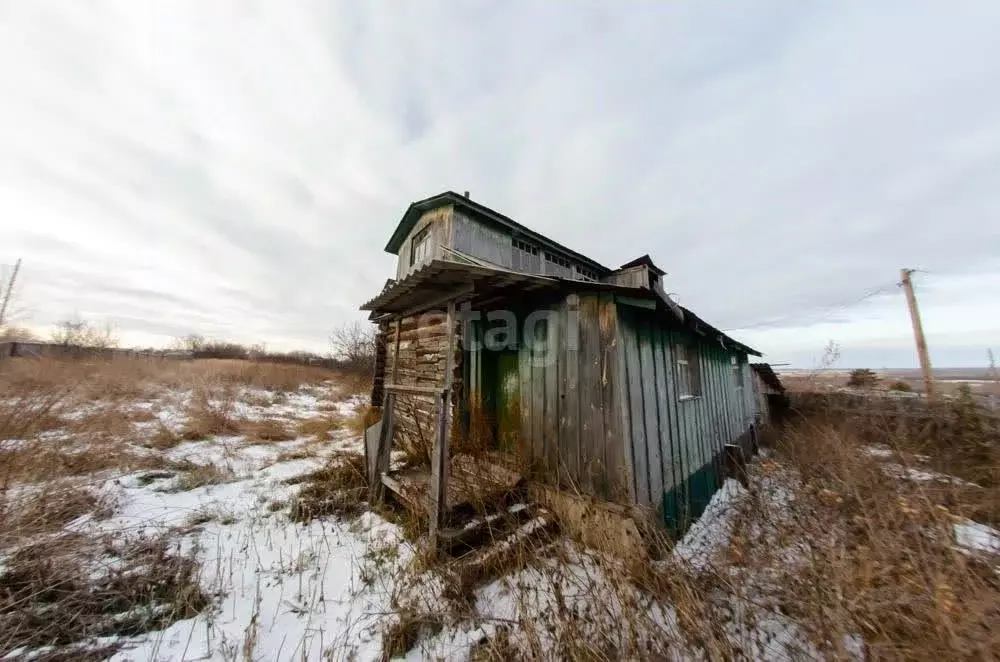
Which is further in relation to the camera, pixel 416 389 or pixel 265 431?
pixel 265 431

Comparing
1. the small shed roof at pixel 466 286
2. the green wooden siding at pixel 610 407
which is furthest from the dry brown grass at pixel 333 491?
the small shed roof at pixel 466 286

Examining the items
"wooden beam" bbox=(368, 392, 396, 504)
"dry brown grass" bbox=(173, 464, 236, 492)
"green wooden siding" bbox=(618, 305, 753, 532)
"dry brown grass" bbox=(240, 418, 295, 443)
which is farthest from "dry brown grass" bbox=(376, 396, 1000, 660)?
"dry brown grass" bbox=(240, 418, 295, 443)

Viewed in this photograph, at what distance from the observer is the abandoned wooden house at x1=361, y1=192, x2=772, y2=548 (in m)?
4.05

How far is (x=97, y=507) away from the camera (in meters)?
4.16

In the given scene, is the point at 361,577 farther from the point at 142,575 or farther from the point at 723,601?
the point at 723,601

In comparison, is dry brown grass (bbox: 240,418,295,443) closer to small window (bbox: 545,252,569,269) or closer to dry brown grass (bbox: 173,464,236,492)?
dry brown grass (bbox: 173,464,236,492)

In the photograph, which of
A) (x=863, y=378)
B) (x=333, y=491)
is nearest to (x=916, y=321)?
(x=863, y=378)

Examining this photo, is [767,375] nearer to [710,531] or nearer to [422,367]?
[710,531]

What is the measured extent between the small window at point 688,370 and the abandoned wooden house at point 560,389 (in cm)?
4

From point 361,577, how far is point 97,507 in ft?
12.8

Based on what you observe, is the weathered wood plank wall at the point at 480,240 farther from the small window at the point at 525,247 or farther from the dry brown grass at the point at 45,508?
the dry brown grass at the point at 45,508

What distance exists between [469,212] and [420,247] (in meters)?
2.41

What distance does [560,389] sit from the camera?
15.6ft

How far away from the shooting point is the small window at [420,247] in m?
10.2
